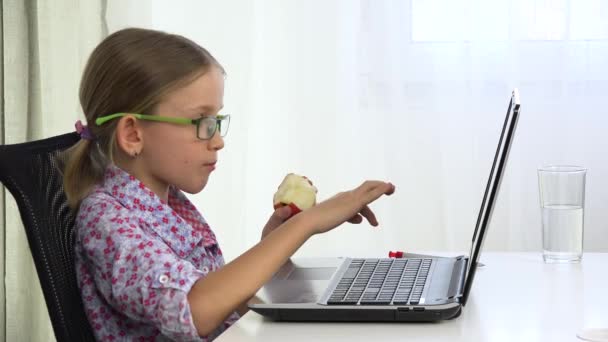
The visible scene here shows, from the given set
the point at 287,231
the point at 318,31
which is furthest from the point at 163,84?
the point at 318,31

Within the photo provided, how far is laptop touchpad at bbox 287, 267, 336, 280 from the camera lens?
1.33m

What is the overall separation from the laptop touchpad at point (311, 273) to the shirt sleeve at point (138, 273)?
0.23 meters

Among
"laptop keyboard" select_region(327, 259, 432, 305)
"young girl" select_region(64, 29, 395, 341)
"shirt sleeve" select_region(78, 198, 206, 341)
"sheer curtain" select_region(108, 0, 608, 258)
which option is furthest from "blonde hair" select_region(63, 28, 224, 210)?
"sheer curtain" select_region(108, 0, 608, 258)

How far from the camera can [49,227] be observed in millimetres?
1125

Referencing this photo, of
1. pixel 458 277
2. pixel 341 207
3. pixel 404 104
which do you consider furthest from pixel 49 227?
pixel 404 104

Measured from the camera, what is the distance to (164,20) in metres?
2.81

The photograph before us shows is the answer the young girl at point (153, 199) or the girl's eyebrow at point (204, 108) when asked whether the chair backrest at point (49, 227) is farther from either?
the girl's eyebrow at point (204, 108)

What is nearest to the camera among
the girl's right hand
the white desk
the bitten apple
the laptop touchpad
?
the white desk

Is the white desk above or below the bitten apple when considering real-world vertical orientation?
below

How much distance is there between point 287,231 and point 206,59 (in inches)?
12.2

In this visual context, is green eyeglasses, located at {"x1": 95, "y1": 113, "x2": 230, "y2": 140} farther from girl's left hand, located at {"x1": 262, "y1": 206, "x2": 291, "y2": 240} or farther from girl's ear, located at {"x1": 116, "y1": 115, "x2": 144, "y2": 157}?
girl's left hand, located at {"x1": 262, "y1": 206, "x2": 291, "y2": 240}

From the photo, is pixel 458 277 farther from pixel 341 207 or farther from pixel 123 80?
pixel 123 80

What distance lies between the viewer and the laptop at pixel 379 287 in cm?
105

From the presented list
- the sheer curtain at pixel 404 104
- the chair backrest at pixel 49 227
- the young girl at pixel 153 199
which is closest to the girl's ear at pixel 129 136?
the young girl at pixel 153 199
